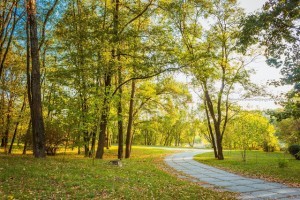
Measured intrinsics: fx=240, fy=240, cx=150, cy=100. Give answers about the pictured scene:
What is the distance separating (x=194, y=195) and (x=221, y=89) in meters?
12.5

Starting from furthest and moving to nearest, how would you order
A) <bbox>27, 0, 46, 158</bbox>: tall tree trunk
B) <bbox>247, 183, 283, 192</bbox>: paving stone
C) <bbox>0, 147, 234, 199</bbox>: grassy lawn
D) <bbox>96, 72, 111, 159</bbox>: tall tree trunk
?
<bbox>27, 0, 46, 158</bbox>: tall tree trunk
<bbox>96, 72, 111, 159</bbox>: tall tree trunk
<bbox>247, 183, 283, 192</bbox>: paving stone
<bbox>0, 147, 234, 199</bbox>: grassy lawn

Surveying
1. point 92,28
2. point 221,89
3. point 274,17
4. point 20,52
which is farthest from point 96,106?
point 20,52

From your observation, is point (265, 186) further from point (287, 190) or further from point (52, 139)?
point (52, 139)

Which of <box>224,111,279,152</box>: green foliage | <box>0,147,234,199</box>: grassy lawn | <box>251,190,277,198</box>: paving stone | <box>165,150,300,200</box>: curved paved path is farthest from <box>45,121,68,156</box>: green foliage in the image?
<box>251,190,277,198</box>: paving stone

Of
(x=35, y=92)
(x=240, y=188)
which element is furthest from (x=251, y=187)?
(x=35, y=92)

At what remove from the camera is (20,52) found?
795 inches

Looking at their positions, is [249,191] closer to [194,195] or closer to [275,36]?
[194,195]

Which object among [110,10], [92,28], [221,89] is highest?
[110,10]

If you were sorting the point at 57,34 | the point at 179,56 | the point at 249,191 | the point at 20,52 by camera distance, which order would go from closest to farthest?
the point at 249,191 < the point at 179,56 < the point at 57,34 < the point at 20,52

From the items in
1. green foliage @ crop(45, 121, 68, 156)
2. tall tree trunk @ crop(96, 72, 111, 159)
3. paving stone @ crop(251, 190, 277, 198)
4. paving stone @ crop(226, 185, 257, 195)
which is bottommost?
paving stone @ crop(226, 185, 257, 195)

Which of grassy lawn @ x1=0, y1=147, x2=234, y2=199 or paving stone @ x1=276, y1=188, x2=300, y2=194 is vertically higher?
grassy lawn @ x1=0, y1=147, x2=234, y2=199

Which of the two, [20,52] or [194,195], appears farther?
[20,52]

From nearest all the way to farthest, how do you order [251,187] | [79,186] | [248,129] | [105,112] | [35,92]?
[79,186], [251,187], [35,92], [105,112], [248,129]

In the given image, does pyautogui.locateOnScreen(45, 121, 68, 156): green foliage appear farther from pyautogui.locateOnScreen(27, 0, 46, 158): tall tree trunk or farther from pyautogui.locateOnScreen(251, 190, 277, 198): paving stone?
pyautogui.locateOnScreen(251, 190, 277, 198): paving stone
